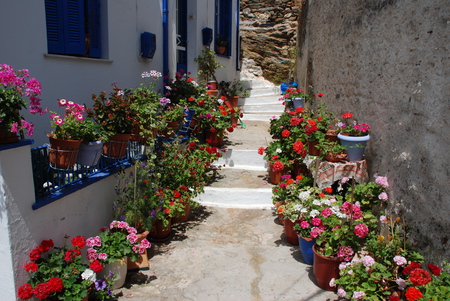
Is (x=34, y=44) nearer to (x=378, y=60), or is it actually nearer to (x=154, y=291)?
(x=154, y=291)

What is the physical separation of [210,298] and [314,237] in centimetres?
111

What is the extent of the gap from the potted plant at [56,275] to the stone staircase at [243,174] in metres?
2.59

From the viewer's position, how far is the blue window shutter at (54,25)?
12.3ft

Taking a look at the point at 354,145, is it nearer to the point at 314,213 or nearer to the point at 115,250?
the point at 314,213

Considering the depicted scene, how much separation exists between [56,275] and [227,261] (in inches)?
69.7

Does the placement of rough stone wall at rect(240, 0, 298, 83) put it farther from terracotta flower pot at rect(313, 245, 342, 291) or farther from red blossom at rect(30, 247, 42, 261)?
red blossom at rect(30, 247, 42, 261)

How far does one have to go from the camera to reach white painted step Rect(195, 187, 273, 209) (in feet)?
18.2

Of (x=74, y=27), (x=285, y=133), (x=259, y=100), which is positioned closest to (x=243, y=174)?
(x=285, y=133)

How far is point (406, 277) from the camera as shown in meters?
2.95

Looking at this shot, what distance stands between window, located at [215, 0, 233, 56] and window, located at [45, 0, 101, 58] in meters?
5.75

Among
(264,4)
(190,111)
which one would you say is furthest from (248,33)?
(190,111)

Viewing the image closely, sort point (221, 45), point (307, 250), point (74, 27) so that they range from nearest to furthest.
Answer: point (307, 250)
point (74, 27)
point (221, 45)

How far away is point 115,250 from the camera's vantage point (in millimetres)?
3357

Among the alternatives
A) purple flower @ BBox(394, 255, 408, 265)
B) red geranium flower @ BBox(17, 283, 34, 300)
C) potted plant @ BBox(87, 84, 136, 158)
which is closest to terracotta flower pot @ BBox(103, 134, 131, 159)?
potted plant @ BBox(87, 84, 136, 158)
